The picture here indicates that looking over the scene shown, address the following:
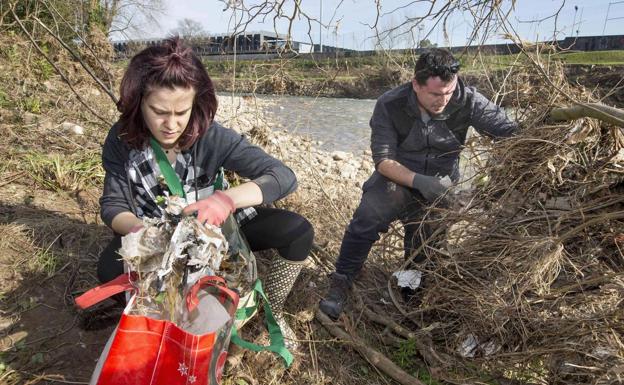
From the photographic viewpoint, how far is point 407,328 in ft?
7.75

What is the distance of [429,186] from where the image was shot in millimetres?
2467

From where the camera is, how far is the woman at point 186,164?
5.39ft

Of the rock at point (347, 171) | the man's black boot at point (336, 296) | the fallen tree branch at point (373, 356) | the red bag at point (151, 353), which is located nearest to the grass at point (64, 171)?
the man's black boot at point (336, 296)

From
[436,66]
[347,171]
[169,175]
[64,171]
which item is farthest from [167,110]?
[347,171]

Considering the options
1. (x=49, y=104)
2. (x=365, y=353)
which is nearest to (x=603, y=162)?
(x=365, y=353)

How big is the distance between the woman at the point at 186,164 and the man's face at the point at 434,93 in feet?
3.56

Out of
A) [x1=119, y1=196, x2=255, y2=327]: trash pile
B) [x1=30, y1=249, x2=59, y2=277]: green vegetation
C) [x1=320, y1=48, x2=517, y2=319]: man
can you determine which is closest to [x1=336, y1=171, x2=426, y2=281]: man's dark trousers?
[x1=320, y1=48, x2=517, y2=319]: man

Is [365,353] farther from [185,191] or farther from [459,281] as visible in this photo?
[185,191]

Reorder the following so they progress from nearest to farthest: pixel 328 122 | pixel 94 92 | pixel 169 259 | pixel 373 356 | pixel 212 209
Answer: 1. pixel 169 259
2. pixel 212 209
3. pixel 373 356
4. pixel 94 92
5. pixel 328 122

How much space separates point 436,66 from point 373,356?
1.54 metres

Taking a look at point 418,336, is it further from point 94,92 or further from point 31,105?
point 94,92

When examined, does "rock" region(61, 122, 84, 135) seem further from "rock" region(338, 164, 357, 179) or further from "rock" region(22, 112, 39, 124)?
"rock" region(338, 164, 357, 179)

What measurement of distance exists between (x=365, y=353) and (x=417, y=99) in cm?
146

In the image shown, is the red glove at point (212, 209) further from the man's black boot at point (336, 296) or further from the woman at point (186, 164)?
the man's black boot at point (336, 296)
